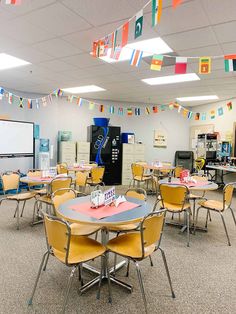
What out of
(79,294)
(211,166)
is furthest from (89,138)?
(79,294)

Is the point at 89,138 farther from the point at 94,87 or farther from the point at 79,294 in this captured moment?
the point at 79,294

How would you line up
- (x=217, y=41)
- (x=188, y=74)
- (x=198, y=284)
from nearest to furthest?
(x=198, y=284)
(x=217, y=41)
(x=188, y=74)

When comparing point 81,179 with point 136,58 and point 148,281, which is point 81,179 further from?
point 148,281

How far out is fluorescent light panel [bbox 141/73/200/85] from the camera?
5297 millimetres

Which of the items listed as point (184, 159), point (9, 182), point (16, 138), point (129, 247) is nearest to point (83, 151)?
point (16, 138)

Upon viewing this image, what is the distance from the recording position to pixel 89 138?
26.5 ft

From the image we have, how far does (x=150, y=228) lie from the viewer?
2082 millimetres

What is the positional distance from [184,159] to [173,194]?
6132 mm

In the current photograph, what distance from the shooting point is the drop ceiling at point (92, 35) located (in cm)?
268

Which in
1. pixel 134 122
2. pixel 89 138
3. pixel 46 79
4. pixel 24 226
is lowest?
pixel 24 226

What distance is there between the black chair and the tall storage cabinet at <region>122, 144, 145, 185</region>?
1862 millimetres

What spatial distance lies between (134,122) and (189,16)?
252 inches

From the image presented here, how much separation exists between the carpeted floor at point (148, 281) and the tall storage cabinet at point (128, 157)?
4633mm

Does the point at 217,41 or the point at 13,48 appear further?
the point at 13,48
